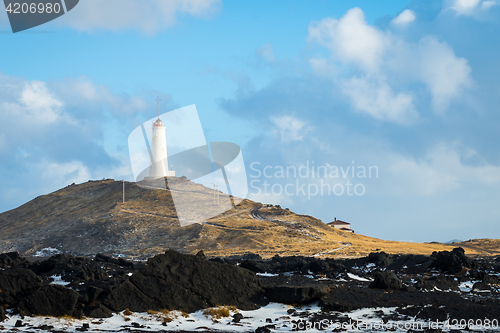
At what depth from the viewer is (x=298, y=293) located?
61.9 ft

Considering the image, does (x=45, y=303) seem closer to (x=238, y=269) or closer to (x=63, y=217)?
(x=238, y=269)

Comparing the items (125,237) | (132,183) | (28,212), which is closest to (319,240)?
(125,237)

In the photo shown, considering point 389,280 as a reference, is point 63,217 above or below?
above

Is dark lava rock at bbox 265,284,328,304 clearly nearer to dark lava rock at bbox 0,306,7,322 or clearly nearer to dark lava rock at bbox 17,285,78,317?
dark lava rock at bbox 17,285,78,317

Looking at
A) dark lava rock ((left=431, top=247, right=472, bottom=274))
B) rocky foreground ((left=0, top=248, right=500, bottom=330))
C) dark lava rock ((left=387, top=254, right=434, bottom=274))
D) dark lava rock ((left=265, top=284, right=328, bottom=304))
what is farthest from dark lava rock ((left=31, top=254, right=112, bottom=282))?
dark lava rock ((left=431, top=247, right=472, bottom=274))

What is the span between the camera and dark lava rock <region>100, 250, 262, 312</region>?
1814 cm

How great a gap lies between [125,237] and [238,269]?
50383mm

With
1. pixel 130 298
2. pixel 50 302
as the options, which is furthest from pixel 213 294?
pixel 50 302

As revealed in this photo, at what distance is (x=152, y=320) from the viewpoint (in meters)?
17.1

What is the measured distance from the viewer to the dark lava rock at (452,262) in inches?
1096

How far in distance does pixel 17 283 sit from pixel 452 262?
23.8 meters

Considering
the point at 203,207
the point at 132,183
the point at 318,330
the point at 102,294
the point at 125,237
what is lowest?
the point at 318,330

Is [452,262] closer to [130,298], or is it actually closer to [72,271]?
[130,298]

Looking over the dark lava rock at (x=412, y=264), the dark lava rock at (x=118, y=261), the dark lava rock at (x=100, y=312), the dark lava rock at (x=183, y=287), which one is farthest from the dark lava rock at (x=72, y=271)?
the dark lava rock at (x=412, y=264)
